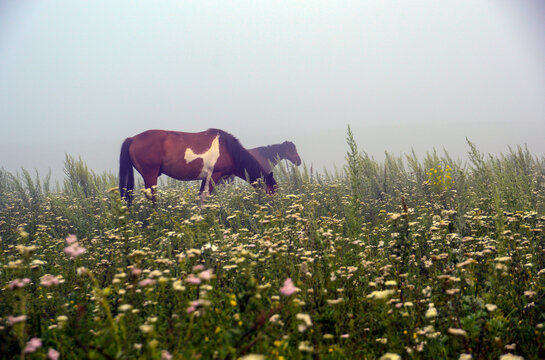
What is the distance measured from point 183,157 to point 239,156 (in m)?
1.92

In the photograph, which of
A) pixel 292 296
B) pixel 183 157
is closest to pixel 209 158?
pixel 183 157

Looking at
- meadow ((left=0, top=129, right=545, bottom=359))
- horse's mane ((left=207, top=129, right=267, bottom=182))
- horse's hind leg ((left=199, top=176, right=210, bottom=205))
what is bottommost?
meadow ((left=0, top=129, right=545, bottom=359))

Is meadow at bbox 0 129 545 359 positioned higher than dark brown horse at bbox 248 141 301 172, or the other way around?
dark brown horse at bbox 248 141 301 172

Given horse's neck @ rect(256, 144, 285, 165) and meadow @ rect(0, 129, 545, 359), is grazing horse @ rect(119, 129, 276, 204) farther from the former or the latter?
horse's neck @ rect(256, 144, 285, 165)

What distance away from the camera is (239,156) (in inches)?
453

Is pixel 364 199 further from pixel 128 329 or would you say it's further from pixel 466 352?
pixel 128 329

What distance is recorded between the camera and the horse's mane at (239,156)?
37.0 ft

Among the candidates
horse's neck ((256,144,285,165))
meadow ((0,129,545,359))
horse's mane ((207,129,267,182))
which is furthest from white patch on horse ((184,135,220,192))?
horse's neck ((256,144,285,165))

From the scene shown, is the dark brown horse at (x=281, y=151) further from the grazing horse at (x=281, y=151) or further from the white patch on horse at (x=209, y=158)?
the white patch on horse at (x=209, y=158)

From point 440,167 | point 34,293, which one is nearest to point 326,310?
point 34,293

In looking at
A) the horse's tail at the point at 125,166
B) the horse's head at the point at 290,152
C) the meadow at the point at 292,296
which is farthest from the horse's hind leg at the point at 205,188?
the horse's head at the point at 290,152

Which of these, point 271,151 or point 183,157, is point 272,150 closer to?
point 271,151

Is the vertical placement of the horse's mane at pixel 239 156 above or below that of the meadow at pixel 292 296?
above

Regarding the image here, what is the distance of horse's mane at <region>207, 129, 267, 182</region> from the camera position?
11289 mm
